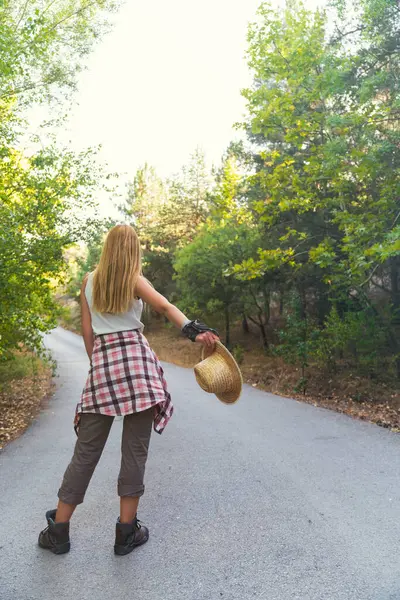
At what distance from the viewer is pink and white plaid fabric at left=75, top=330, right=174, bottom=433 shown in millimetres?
3168

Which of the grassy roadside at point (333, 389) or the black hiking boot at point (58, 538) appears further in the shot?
the grassy roadside at point (333, 389)

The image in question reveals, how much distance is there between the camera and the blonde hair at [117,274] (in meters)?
3.27

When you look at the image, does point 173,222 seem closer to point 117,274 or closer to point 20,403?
point 20,403

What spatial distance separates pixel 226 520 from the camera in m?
3.71

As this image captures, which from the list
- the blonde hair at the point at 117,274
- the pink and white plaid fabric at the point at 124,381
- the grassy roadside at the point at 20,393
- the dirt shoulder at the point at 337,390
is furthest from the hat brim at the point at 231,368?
the dirt shoulder at the point at 337,390

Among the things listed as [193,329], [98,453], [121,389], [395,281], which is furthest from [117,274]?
[395,281]

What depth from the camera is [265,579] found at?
2.84 metres

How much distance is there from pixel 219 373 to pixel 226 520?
1.15 meters

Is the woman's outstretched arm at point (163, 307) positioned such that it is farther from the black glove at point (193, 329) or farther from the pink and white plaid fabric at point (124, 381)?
the pink and white plaid fabric at point (124, 381)

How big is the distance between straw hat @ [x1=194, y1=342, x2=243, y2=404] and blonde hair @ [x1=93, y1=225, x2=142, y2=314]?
2.12 ft

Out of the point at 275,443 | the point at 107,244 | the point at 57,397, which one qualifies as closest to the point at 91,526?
the point at 107,244

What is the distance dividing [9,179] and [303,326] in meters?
7.81

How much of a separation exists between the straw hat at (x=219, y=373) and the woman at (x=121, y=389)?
0.49 ft

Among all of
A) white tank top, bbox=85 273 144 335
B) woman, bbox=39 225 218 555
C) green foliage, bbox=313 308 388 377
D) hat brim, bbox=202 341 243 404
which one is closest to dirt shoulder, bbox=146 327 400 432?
green foliage, bbox=313 308 388 377
